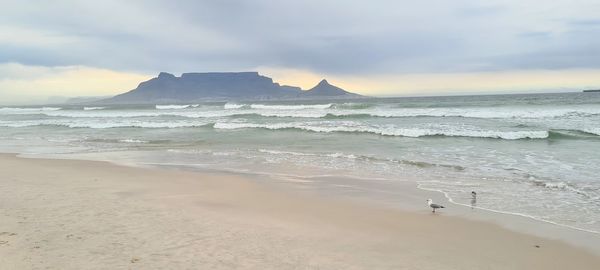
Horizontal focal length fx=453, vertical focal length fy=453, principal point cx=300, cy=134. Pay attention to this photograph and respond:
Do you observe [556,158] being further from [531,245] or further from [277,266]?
[277,266]

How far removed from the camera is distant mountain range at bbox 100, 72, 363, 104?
149 m

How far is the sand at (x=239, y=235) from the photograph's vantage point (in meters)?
4.39

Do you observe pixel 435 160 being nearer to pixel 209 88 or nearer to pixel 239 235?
pixel 239 235

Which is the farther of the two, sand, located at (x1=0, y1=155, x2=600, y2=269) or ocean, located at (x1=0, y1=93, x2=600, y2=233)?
ocean, located at (x1=0, y1=93, x2=600, y2=233)

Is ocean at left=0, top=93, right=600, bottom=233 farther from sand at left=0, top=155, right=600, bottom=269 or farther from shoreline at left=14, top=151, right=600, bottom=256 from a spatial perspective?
sand at left=0, top=155, right=600, bottom=269

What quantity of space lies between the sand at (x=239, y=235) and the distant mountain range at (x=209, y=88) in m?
134

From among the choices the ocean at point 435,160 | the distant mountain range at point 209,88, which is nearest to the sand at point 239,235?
the ocean at point 435,160

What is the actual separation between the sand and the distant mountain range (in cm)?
13425

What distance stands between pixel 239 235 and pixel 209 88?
161792 mm

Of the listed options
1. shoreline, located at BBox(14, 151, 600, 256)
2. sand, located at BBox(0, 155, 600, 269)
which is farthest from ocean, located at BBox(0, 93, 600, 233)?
sand, located at BBox(0, 155, 600, 269)

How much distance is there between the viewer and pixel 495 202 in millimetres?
7391

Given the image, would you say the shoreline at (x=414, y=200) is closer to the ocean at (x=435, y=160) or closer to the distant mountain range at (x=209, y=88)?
the ocean at (x=435, y=160)

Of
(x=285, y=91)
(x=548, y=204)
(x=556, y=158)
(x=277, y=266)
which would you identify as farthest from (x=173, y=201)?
(x=285, y=91)

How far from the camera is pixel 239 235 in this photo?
207 inches
